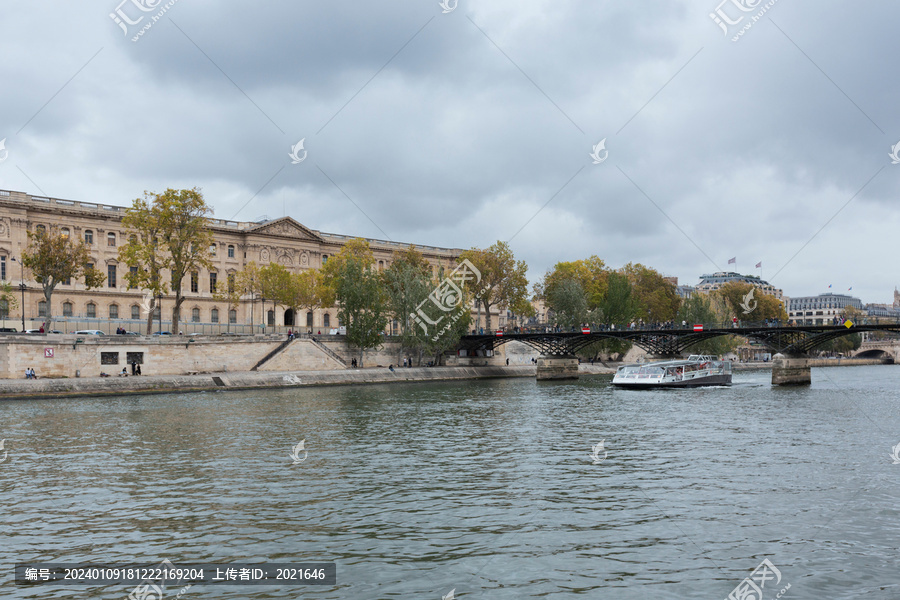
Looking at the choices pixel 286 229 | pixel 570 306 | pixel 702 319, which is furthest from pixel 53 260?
pixel 702 319

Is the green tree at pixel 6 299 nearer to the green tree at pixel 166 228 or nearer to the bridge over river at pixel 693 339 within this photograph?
the green tree at pixel 166 228

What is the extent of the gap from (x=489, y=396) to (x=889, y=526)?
4029 centimetres

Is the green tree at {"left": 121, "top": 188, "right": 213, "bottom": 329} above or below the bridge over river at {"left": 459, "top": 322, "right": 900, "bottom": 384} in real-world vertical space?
above

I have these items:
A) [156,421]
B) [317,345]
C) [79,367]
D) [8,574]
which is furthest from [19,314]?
[8,574]

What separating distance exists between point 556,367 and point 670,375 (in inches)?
774

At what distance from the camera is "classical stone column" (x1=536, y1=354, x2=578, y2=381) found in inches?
3302

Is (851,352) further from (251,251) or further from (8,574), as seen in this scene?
(8,574)

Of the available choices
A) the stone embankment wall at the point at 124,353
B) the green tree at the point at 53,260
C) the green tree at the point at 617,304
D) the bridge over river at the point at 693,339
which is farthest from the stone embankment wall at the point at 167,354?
the green tree at the point at 617,304

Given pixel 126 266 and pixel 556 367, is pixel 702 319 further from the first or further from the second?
pixel 126 266

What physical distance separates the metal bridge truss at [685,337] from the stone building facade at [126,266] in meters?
13.7

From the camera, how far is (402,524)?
16438mm

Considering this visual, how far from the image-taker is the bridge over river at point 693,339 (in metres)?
65.3

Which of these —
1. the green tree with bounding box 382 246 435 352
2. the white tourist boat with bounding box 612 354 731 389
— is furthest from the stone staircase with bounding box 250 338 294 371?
the white tourist boat with bounding box 612 354 731 389

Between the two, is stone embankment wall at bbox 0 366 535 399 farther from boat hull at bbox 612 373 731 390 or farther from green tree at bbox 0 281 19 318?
green tree at bbox 0 281 19 318
